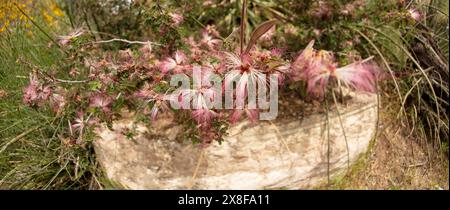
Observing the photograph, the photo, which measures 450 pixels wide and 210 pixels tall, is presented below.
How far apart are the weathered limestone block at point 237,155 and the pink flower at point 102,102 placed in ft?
0.52

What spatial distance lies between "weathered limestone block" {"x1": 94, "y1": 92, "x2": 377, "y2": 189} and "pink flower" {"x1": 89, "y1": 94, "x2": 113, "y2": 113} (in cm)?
16

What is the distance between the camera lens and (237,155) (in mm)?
1770

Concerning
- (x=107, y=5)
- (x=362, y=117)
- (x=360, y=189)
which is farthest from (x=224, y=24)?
(x=360, y=189)

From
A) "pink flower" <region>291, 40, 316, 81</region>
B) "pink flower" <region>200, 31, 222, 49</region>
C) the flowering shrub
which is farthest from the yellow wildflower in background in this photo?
"pink flower" <region>291, 40, 316, 81</region>

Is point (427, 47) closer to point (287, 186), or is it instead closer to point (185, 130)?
point (287, 186)

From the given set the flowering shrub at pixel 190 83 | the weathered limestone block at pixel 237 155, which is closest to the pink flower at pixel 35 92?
the flowering shrub at pixel 190 83

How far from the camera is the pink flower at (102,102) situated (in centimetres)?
159

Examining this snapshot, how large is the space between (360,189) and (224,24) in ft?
3.63

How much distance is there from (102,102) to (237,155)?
1.96 ft

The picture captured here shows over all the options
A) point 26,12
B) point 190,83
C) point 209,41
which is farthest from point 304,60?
point 26,12

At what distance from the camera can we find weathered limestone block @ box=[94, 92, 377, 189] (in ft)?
5.78

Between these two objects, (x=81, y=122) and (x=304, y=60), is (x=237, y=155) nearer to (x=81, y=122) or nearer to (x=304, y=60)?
(x=81, y=122)

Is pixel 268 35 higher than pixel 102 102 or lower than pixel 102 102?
higher

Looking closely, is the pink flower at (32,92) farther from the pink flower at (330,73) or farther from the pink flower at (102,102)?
the pink flower at (330,73)
